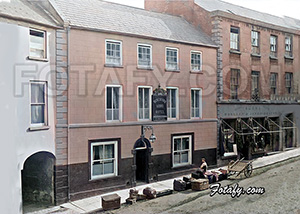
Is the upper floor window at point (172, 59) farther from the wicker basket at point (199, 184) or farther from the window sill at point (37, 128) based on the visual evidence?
the window sill at point (37, 128)

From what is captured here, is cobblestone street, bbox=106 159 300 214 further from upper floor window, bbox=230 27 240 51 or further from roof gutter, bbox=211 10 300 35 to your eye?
roof gutter, bbox=211 10 300 35

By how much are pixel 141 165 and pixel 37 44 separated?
9.72 meters

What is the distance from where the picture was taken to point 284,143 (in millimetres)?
28812

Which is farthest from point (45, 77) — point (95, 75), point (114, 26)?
point (114, 26)

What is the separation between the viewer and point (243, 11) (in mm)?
31047

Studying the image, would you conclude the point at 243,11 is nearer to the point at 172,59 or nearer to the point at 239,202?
the point at 172,59

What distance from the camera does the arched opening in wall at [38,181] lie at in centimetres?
1658

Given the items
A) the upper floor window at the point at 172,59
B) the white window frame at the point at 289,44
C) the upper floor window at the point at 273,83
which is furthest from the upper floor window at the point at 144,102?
the white window frame at the point at 289,44

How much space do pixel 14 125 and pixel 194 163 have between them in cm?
1270

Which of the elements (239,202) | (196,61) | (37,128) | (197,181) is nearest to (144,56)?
(196,61)

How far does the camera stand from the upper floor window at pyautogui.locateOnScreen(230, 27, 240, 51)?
25055 mm

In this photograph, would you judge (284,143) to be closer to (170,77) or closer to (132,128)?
(170,77)

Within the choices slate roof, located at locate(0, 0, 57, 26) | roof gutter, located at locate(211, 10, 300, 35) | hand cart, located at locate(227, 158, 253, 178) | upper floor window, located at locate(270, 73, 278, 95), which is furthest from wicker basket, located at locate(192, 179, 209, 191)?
upper floor window, located at locate(270, 73, 278, 95)

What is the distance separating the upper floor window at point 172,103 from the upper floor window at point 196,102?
1.64m
